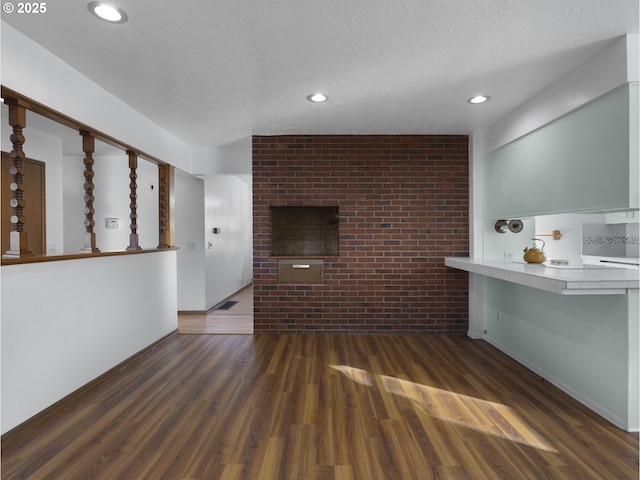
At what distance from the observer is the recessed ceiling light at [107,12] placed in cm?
192

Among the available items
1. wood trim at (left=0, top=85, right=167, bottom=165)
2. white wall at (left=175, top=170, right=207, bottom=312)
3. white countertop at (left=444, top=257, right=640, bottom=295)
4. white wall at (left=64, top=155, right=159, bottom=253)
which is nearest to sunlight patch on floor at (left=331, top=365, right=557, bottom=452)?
white countertop at (left=444, top=257, right=640, bottom=295)

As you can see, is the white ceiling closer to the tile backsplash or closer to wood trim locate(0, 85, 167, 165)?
Answer: wood trim locate(0, 85, 167, 165)

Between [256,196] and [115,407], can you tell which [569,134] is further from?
[115,407]

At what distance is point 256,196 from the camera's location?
444cm

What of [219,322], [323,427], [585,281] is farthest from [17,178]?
[585,281]

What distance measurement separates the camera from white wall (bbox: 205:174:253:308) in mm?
5848

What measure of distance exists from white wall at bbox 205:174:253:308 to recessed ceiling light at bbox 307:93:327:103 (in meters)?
2.51

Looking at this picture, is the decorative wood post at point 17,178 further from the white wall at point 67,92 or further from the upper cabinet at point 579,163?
the upper cabinet at point 579,163

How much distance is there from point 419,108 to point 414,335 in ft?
8.39

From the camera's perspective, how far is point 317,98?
3236 millimetres

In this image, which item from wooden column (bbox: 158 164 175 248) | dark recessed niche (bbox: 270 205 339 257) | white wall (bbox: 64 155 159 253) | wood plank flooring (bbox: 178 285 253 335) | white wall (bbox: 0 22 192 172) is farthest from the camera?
white wall (bbox: 64 155 159 253)

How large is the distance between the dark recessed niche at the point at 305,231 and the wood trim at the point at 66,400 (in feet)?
6.42

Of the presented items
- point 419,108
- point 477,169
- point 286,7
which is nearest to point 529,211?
point 477,169

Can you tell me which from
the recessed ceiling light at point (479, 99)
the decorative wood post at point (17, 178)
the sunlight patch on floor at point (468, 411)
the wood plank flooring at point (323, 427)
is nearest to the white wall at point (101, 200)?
the wood plank flooring at point (323, 427)
